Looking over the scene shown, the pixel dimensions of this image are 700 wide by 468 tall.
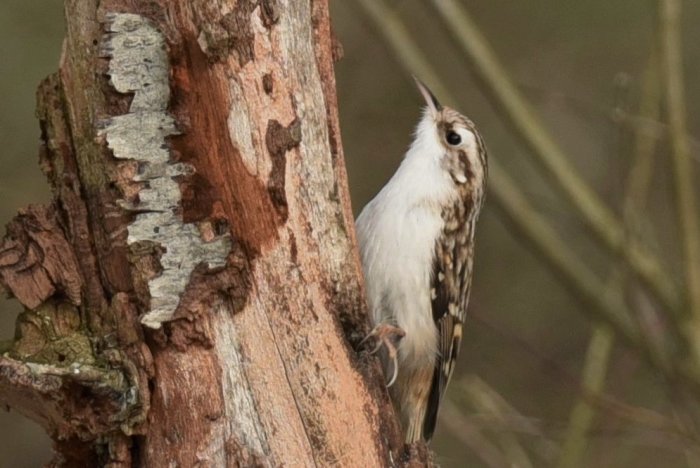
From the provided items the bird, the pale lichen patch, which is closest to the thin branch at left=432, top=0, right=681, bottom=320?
the bird

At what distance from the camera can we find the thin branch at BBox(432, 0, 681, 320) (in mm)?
3896

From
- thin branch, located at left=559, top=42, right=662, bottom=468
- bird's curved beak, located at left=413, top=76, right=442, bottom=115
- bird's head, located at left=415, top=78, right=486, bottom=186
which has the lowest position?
thin branch, located at left=559, top=42, right=662, bottom=468

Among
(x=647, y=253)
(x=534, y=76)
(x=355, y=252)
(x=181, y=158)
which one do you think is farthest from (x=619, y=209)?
(x=181, y=158)

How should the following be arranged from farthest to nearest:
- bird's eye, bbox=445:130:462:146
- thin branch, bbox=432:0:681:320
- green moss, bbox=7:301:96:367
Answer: thin branch, bbox=432:0:681:320 < bird's eye, bbox=445:130:462:146 < green moss, bbox=7:301:96:367

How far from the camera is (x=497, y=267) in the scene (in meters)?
6.18

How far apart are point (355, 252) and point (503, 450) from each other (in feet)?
7.35

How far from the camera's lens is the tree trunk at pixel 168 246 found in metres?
2.38

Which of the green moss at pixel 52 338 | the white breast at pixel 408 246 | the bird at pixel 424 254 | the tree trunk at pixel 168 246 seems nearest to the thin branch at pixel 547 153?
the bird at pixel 424 254

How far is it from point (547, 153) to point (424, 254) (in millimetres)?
781

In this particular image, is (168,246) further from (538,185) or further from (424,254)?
(538,185)

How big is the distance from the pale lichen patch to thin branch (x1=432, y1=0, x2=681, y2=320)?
1.70 metres

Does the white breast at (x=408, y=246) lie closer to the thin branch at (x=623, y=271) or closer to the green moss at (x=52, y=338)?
the thin branch at (x=623, y=271)

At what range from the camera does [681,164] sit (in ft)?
12.5

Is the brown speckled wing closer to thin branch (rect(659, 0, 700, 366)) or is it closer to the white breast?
the white breast
